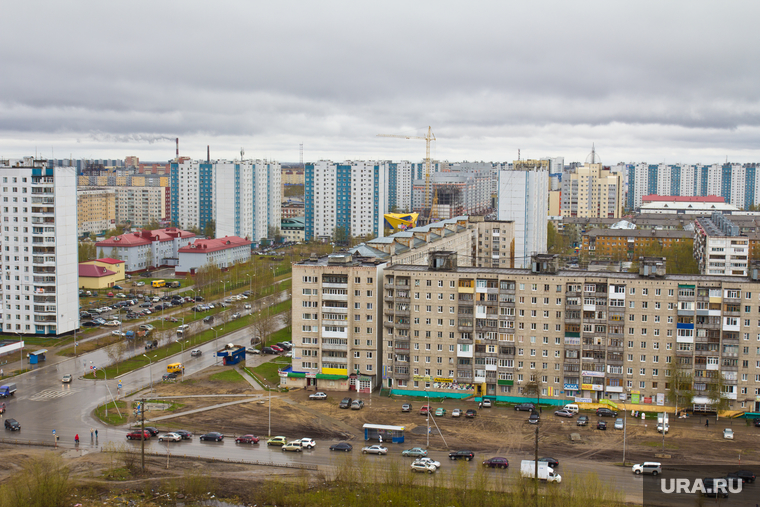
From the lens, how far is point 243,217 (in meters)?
155

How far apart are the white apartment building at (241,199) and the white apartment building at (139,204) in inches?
1546

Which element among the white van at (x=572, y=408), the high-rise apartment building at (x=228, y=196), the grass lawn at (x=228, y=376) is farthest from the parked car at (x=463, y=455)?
the high-rise apartment building at (x=228, y=196)

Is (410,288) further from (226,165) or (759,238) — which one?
(226,165)

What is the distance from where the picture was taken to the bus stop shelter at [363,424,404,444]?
5003cm

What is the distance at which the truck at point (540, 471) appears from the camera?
42.2m

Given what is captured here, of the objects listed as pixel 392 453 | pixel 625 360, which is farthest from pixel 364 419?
pixel 625 360

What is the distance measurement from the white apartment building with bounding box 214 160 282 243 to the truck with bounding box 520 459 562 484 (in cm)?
11698

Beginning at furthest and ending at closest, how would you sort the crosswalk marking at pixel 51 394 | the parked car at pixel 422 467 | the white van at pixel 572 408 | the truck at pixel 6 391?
the truck at pixel 6 391 < the crosswalk marking at pixel 51 394 < the white van at pixel 572 408 < the parked car at pixel 422 467

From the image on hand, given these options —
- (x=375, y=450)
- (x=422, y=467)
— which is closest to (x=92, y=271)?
(x=375, y=450)

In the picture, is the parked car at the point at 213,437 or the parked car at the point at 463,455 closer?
the parked car at the point at 463,455

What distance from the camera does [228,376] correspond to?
216ft

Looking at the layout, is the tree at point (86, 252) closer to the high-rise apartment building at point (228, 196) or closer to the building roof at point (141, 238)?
the building roof at point (141, 238)

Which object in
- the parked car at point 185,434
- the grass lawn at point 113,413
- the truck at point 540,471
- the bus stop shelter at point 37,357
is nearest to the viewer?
the truck at point 540,471

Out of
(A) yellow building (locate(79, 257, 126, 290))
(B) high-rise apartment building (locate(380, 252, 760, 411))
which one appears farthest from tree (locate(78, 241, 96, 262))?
(B) high-rise apartment building (locate(380, 252, 760, 411))
